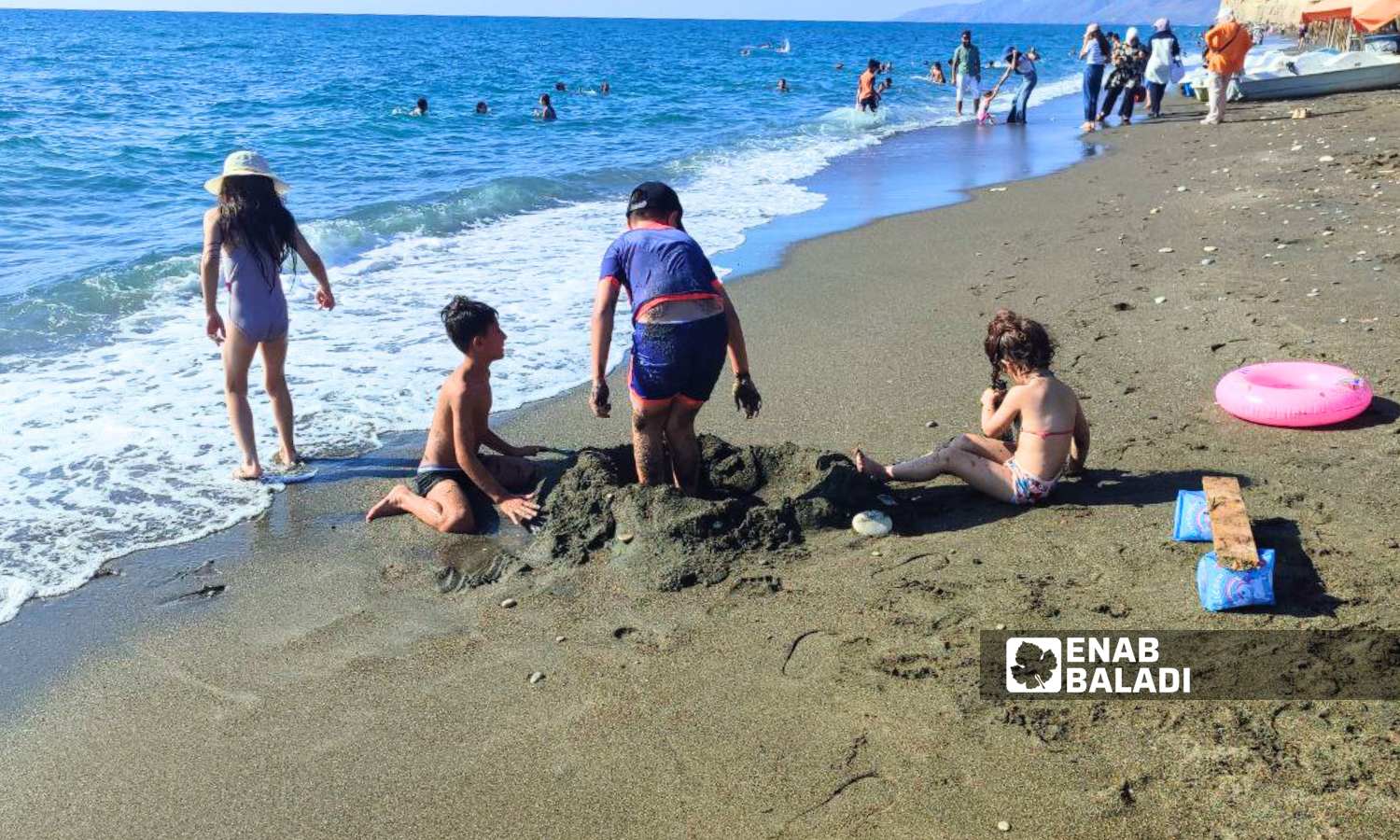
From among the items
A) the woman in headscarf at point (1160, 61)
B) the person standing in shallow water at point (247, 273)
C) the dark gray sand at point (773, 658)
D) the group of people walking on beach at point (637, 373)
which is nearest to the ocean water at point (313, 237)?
the person standing in shallow water at point (247, 273)

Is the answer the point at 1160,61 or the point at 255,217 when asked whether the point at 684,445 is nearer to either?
the point at 255,217

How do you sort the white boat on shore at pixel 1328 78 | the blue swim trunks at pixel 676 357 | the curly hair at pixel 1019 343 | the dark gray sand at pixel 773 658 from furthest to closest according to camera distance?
the white boat on shore at pixel 1328 78 < the curly hair at pixel 1019 343 < the blue swim trunks at pixel 676 357 < the dark gray sand at pixel 773 658

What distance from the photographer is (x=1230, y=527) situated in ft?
11.3

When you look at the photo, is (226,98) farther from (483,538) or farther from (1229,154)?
(483,538)

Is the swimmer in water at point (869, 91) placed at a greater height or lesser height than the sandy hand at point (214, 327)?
greater

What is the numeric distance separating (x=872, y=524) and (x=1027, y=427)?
801mm

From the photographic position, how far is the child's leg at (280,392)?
5.36 m

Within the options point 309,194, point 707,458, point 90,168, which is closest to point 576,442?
point 707,458

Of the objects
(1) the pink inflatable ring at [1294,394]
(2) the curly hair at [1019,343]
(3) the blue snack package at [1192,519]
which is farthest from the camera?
(1) the pink inflatable ring at [1294,394]

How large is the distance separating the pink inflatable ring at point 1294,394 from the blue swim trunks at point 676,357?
2631mm

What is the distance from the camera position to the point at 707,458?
492 centimetres

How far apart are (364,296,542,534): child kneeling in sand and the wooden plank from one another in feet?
9.07

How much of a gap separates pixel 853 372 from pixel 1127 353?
5.42 feet

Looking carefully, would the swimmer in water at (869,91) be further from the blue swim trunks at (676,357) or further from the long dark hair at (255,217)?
the blue swim trunks at (676,357)
